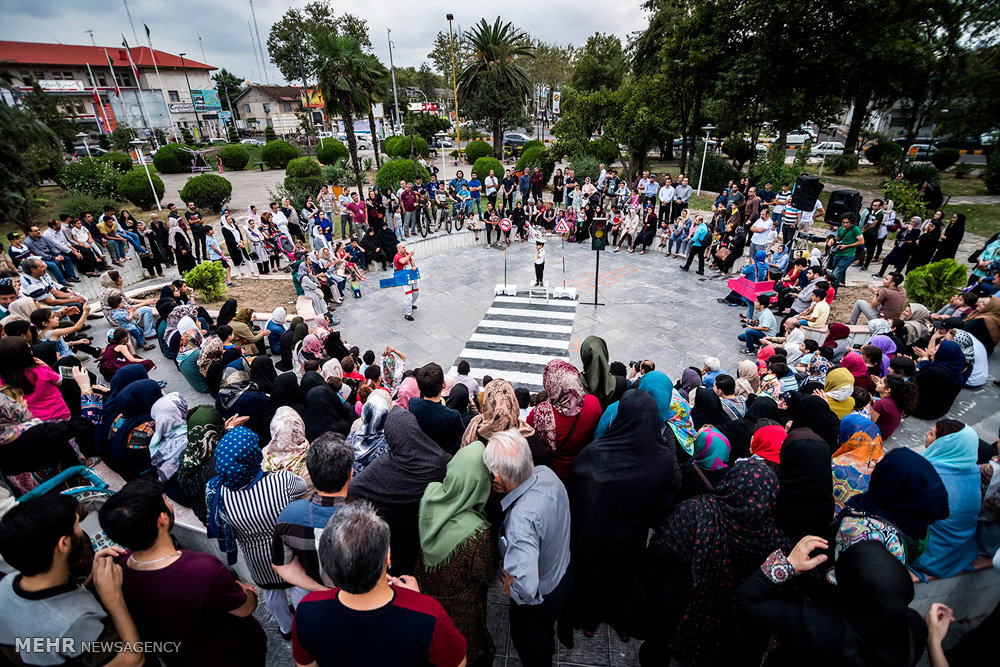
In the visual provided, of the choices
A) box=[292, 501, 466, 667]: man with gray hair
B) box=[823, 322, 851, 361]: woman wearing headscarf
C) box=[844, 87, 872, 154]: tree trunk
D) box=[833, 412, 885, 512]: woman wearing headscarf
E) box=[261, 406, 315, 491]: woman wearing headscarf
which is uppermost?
box=[844, 87, 872, 154]: tree trunk

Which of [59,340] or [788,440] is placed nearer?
[788,440]

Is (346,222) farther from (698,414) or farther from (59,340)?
(698,414)

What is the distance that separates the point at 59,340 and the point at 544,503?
26.5 feet

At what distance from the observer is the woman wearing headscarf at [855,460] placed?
12.1 ft

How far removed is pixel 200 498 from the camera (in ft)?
11.9

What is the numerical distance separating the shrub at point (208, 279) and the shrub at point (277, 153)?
2736 cm

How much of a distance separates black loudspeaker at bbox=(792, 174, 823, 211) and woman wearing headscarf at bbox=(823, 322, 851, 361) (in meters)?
7.53

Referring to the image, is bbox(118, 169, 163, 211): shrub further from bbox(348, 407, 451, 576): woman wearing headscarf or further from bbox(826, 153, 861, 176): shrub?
bbox(826, 153, 861, 176): shrub

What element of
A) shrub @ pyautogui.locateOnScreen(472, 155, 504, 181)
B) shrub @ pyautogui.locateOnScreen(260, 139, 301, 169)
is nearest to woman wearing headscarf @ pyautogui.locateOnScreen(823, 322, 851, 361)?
shrub @ pyautogui.locateOnScreen(472, 155, 504, 181)

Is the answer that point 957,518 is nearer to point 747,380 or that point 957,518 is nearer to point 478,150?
point 747,380

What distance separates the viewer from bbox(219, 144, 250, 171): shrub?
112 feet

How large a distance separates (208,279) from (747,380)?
35.6ft

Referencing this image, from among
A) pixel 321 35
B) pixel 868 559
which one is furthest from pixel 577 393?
pixel 321 35

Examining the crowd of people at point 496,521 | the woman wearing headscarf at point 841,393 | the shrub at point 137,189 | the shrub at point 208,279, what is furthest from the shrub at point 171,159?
the woman wearing headscarf at point 841,393
